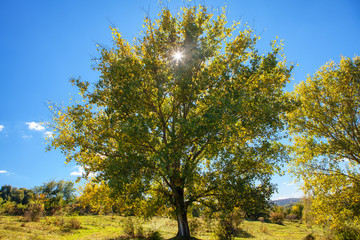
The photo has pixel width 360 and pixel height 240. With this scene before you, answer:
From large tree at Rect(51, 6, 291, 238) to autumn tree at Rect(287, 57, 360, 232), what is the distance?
7721 mm

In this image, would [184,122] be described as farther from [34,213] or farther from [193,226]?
[34,213]

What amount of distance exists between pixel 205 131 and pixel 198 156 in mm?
6798

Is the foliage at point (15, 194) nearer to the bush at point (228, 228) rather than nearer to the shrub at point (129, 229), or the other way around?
the shrub at point (129, 229)

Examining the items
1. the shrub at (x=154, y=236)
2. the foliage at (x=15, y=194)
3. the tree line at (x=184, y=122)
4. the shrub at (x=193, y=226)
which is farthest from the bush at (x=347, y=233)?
the foliage at (x=15, y=194)

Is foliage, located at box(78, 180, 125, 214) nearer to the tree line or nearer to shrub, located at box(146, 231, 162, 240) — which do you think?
the tree line

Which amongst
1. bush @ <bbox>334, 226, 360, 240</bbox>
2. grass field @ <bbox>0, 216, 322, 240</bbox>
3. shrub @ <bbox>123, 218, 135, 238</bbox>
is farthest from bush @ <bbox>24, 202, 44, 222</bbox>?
bush @ <bbox>334, 226, 360, 240</bbox>

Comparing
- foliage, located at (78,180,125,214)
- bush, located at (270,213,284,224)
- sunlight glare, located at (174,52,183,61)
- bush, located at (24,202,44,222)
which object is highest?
sunlight glare, located at (174,52,183,61)

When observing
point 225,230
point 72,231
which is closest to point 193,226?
point 225,230

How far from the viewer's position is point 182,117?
15.1 meters

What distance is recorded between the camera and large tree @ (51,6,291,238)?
46.0 feet

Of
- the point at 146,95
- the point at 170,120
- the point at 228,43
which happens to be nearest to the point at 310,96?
the point at 228,43

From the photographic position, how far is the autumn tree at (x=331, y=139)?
2034 centimetres

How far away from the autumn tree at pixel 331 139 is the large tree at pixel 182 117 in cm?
772

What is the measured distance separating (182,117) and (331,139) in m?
20.5
